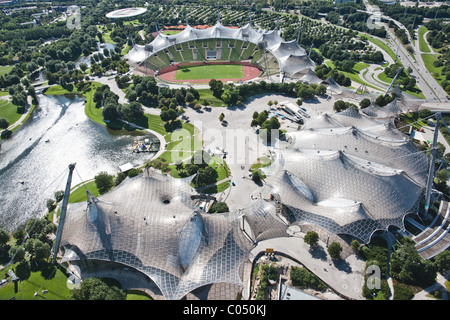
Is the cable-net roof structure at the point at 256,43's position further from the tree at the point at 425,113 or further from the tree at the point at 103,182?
the tree at the point at 103,182

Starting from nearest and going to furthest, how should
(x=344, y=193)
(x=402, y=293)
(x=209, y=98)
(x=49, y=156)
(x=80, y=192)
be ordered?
(x=402, y=293)
(x=344, y=193)
(x=80, y=192)
(x=49, y=156)
(x=209, y=98)

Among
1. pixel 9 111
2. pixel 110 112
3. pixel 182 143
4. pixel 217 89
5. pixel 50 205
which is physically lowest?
pixel 182 143

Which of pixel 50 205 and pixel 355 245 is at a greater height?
pixel 50 205

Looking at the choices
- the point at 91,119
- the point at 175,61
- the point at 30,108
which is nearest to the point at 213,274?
the point at 91,119

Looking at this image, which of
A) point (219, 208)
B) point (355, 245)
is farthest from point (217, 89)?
point (355, 245)

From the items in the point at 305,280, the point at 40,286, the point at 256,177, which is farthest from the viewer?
the point at 256,177

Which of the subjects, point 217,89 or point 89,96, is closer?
point 217,89

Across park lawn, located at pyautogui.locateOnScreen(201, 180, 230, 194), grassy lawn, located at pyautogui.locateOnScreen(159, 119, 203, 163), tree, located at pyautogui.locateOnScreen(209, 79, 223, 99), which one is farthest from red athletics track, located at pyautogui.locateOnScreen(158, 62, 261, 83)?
park lawn, located at pyautogui.locateOnScreen(201, 180, 230, 194)

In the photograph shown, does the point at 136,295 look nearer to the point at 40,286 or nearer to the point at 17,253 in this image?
the point at 40,286
